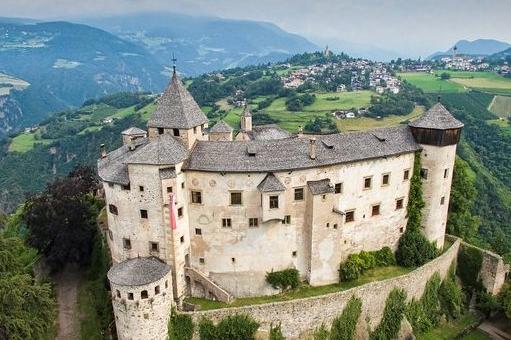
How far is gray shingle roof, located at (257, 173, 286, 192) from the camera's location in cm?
3775

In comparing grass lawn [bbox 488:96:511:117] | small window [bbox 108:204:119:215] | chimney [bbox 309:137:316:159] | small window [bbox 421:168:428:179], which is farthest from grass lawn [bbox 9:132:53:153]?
grass lawn [bbox 488:96:511:117]

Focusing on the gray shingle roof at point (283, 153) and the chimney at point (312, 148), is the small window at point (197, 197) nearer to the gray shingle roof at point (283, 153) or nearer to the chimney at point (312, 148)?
the gray shingle roof at point (283, 153)

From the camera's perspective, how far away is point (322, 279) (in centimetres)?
4231

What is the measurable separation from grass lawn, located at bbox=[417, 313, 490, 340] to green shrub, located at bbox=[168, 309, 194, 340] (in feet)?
76.5

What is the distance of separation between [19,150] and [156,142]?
153062mm

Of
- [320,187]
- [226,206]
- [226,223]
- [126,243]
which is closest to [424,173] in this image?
[320,187]

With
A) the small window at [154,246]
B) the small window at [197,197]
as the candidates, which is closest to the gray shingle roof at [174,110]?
the small window at [197,197]

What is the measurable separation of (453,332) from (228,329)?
991 inches

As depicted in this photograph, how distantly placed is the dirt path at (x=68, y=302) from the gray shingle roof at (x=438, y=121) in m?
38.0

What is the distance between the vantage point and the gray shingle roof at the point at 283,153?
127ft

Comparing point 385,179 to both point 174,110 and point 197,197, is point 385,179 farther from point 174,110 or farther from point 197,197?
point 174,110

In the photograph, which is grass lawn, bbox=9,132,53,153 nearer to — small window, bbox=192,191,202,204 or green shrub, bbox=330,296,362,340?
small window, bbox=192,191,202,204

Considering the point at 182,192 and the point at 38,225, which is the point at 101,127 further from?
the point at 182,192

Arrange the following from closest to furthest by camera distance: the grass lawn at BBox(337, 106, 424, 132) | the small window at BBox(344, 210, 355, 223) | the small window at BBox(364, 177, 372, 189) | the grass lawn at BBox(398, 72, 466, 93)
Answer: the small window at BBox(344, 210, 355, 223) < the small window at BBox(364, 177, 372, 189) < the grass lawn at BBox(337, 106, 424, 132) < the grass lawn at BBox(398, 72, 466, 93)
